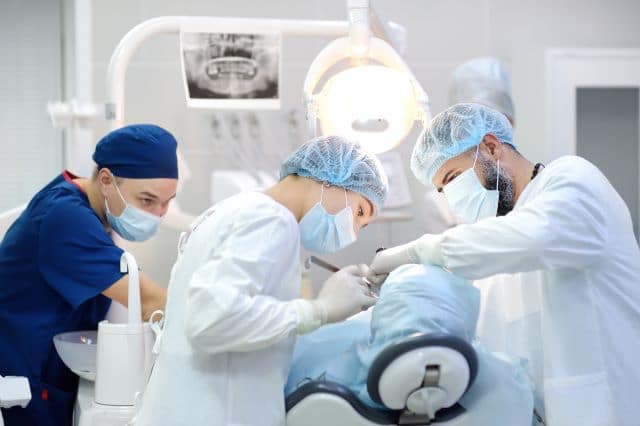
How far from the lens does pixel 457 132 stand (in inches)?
76.0

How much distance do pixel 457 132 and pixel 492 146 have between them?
0.10 meters

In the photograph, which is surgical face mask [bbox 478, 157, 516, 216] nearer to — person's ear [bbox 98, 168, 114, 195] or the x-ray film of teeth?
the x-ray film of teeth

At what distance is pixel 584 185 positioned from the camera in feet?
5.62

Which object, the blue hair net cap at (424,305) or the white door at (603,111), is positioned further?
the white door at (603,111)

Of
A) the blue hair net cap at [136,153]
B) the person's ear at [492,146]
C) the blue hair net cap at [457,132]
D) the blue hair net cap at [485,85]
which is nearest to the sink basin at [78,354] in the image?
the blue hair net cap at [136,153]

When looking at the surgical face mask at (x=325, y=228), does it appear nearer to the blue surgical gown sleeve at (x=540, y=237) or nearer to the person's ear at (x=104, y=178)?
the blue surgical gown sleeve at (x=540, y=237)

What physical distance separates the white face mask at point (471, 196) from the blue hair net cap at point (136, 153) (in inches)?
35.2

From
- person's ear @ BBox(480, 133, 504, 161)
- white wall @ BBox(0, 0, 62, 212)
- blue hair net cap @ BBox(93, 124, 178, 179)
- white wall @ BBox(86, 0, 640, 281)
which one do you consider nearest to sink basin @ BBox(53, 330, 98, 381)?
blue hair net cap @ BBox(93, 124, 178, 179)

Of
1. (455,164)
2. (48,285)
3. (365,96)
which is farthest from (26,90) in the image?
(455,164)

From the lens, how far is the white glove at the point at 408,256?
5.74ft

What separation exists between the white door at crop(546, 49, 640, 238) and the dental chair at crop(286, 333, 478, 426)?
2.41 metres

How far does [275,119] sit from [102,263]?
1490 millimetres

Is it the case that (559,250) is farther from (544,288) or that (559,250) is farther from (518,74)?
(518,74)

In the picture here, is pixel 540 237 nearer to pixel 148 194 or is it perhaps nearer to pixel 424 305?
pixel 424 305
